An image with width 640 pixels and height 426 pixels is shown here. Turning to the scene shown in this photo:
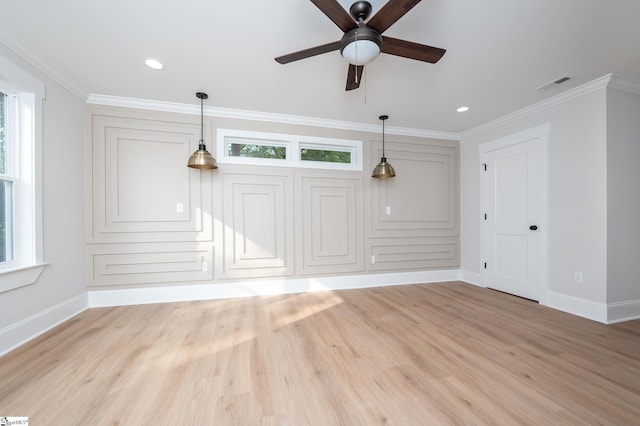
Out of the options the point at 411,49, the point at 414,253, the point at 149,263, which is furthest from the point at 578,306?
the point at 149,263

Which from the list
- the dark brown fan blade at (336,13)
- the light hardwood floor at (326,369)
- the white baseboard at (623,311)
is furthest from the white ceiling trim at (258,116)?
the white baseboard at (623,311)

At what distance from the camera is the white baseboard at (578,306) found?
2523 mm

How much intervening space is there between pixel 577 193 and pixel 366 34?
309 centimetres

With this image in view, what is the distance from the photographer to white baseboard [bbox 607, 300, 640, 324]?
2498 millimetres

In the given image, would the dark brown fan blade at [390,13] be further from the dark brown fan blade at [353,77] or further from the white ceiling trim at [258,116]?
the white ceiling trim at [258,116]

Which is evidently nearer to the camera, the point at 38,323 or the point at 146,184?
the point at 38,323

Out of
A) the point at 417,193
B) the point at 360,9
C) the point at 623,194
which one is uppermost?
the point at 360,9

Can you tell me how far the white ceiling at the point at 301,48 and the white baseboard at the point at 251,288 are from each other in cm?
243

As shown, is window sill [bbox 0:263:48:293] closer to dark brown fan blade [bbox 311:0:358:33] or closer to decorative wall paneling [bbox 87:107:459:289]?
decorative wall paneling [bbox 87:107:459:289]

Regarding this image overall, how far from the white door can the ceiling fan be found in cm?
253

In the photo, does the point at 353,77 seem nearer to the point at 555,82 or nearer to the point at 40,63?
the point at 555,82

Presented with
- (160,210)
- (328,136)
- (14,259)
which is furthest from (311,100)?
(14,259)

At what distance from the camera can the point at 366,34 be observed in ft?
4.85

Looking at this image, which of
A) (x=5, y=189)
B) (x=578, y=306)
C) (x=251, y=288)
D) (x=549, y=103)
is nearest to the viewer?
(x=5, y=189)
